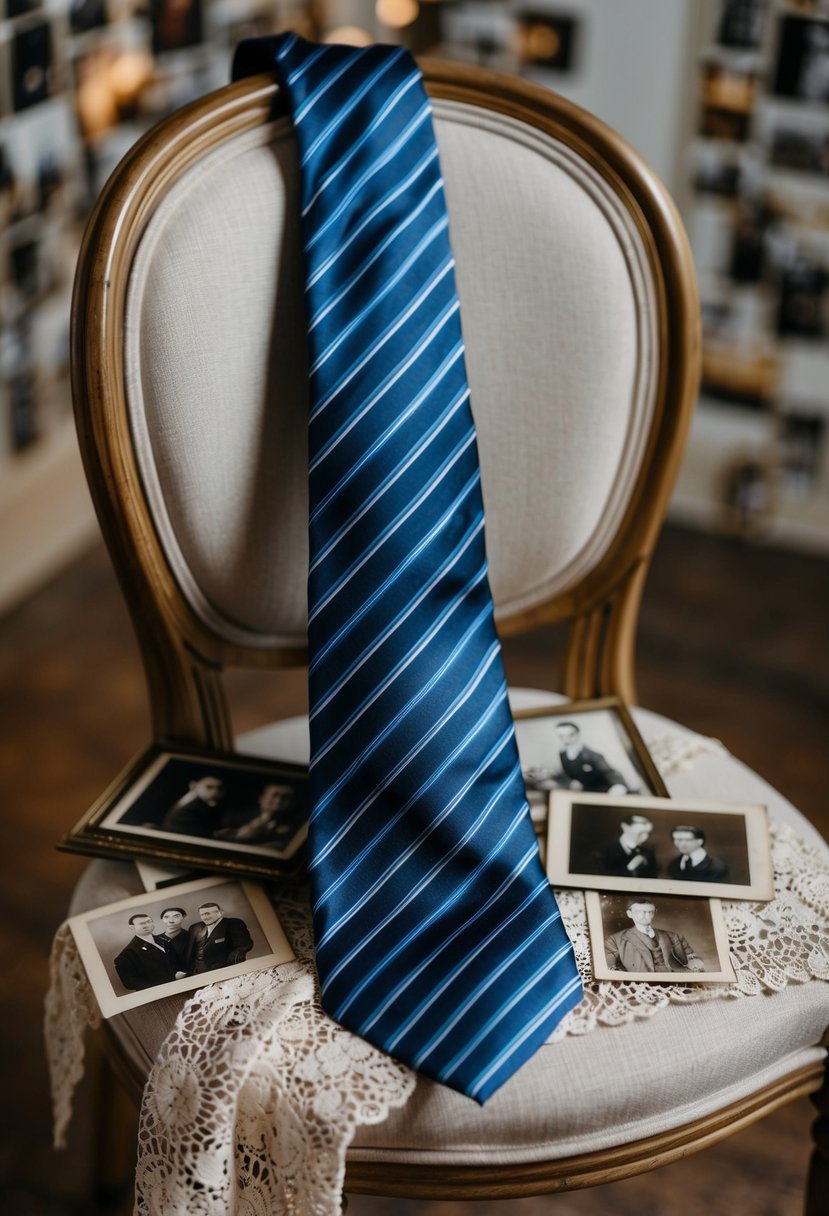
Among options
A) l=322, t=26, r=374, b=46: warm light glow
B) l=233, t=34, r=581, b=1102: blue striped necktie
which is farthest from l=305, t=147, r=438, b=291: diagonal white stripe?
l=322, t=26, r=374, b=46: warm light glow

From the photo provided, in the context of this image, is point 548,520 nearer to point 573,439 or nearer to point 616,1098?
point 573,439

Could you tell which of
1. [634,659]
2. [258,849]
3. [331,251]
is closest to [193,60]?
[634,659]

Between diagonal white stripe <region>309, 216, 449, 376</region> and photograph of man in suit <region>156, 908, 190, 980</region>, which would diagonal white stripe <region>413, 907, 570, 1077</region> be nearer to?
photograph of man in suit <region>156, 908, 190, 980</region>

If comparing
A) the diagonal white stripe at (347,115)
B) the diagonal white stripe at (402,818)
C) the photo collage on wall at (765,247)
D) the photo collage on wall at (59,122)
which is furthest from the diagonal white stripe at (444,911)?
the photo collage on wall at (765,247)

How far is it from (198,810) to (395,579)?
0.78 feet

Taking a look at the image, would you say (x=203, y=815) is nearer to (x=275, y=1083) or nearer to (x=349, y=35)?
(x=275, y=1083)

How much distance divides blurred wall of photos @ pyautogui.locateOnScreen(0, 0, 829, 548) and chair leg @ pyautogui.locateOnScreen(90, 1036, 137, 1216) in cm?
123

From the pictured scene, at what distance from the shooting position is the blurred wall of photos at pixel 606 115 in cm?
198

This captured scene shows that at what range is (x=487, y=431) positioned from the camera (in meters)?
1.08

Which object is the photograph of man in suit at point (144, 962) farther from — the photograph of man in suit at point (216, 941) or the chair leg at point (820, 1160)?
the chair leg at point (820, 1160)

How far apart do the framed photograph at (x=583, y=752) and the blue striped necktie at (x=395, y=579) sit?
0.08 m

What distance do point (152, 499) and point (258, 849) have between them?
29 cm

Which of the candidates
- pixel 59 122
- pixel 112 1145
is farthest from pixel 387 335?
pixel 59 122

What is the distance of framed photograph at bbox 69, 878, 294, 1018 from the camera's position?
868 millimetres
